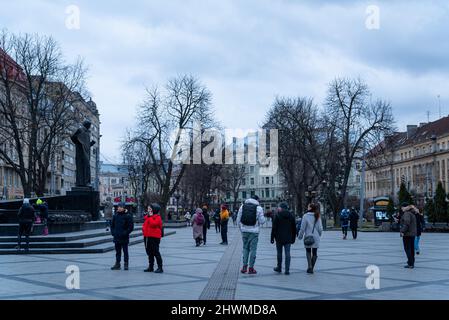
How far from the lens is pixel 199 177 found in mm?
70312

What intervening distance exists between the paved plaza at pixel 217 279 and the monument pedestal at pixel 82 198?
906 cm

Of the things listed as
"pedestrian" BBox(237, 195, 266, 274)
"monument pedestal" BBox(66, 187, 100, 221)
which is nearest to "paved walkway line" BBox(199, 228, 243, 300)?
"pedestrian" BBox(237, 195, 266, 274)

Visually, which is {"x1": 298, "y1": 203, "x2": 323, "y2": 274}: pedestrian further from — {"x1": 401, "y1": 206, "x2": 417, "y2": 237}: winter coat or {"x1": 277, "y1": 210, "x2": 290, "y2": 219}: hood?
{"x1": 401, "y1": 206, "x2": 417, "y2": 237}: winter coat

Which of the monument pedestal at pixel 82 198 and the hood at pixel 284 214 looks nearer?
the hood at pixel 284 214

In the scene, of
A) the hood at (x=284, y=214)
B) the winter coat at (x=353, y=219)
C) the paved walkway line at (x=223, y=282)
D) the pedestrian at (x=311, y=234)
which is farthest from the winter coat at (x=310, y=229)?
the winter coat at (x=353, y=219)

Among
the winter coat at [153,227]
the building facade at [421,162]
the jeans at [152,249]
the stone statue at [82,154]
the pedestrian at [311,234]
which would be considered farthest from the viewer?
the building facade at [421,162]

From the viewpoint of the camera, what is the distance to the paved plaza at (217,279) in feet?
36.1

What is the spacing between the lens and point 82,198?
28859 millimetres

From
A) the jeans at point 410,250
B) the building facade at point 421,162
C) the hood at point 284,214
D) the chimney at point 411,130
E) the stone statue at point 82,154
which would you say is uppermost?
the chimney at point 411,130

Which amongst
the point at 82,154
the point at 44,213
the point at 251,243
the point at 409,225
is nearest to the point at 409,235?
the point at 409,225

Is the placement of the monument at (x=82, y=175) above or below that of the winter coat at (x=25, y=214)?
above

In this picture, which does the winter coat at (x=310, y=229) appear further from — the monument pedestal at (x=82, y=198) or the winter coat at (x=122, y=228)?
the monument pedestal at (x=82, y=198)

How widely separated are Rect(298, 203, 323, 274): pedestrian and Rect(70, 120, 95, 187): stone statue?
53.1ft
